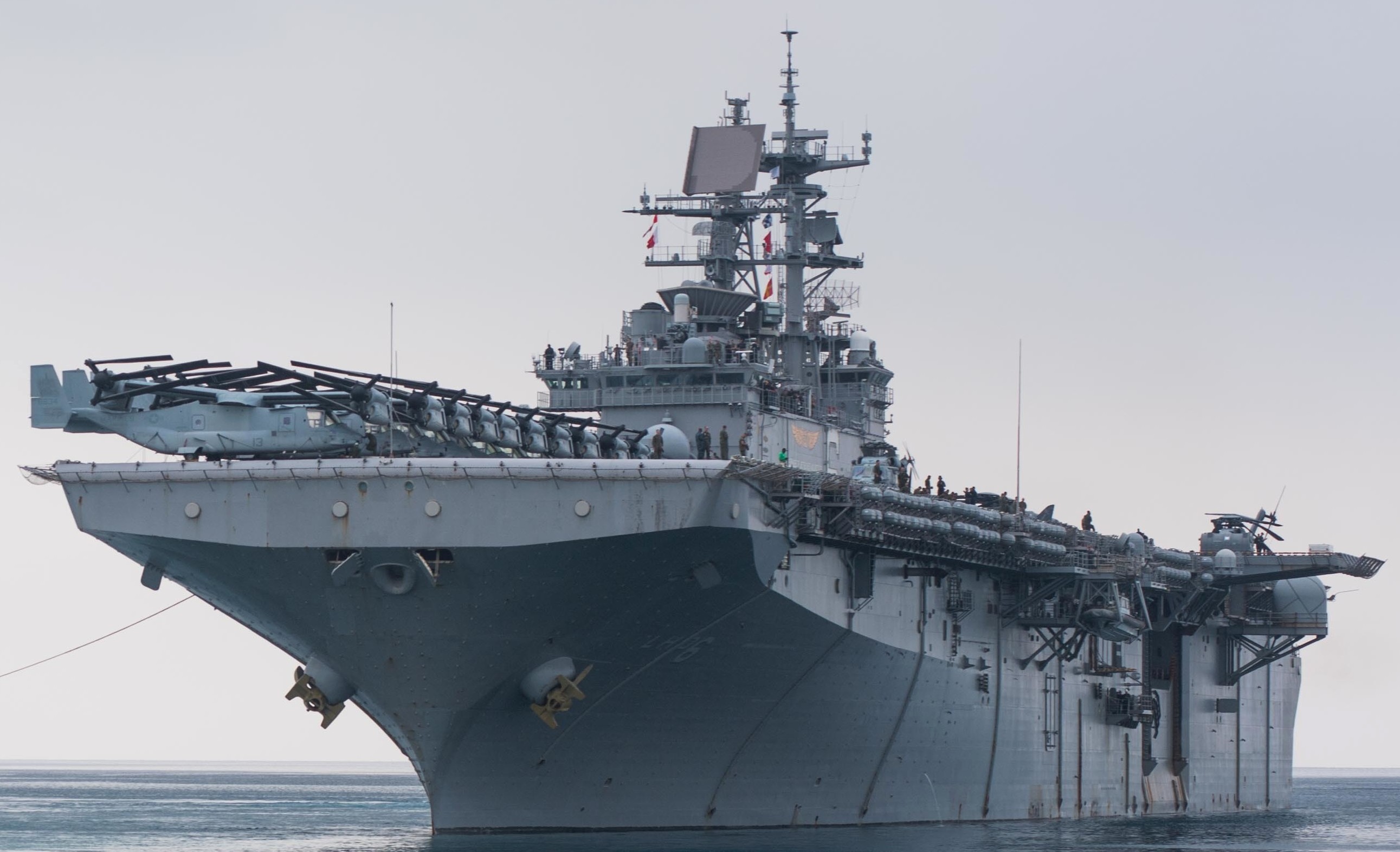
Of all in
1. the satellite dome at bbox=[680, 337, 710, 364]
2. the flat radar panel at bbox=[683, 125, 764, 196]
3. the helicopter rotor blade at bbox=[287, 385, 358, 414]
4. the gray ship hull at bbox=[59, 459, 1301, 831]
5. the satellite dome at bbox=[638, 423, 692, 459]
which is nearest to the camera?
the gray ship hull at bbox=[59, 459, 1301, 831]

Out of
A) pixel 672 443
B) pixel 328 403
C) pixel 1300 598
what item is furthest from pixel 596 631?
pixel 1300 598

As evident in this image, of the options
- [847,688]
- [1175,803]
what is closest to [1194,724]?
[1175,803]

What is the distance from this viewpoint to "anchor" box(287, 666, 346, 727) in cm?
2564

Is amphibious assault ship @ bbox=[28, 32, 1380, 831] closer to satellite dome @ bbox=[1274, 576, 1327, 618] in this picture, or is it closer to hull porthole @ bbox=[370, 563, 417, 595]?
hull porthole @ bbox=[370, 563, 417, 595]

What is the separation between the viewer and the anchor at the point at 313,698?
84.1 ft

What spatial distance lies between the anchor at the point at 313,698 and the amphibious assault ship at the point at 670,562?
7cm

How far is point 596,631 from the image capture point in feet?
81.0

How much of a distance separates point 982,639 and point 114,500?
1524 cm

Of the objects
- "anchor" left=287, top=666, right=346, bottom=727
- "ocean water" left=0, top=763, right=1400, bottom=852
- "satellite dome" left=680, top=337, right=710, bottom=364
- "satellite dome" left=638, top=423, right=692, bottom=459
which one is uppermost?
"satellite dome" left=680, top=337, right=710, bottom=364

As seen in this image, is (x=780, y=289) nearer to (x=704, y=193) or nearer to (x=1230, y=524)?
(x=704, y=193)

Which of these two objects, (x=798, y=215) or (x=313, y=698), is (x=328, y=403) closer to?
(x=313, y=698)

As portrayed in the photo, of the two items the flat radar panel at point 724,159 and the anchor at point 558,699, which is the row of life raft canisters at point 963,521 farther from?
the flat radar panel at point 724,159

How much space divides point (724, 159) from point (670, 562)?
12.8 m

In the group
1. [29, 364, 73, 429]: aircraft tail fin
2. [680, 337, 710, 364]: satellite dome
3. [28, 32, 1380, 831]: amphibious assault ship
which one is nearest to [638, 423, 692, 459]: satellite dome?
[28, 32, 1380, 831]: amphibious assault ship
